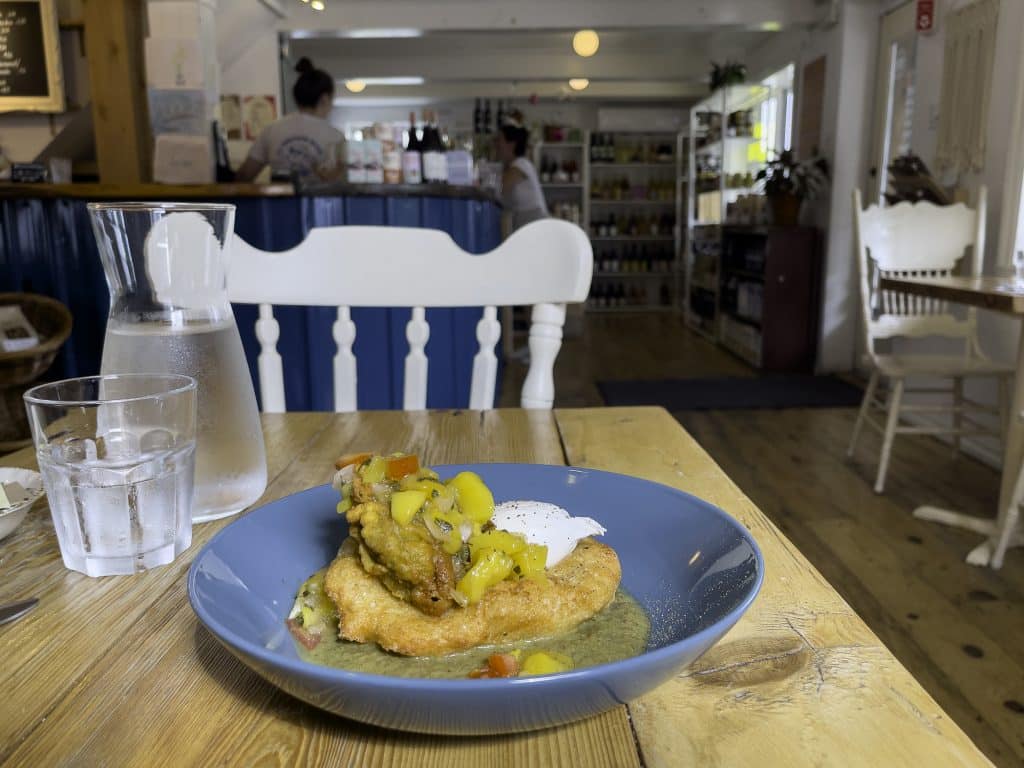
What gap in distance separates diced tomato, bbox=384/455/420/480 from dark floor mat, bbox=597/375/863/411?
12.5ft

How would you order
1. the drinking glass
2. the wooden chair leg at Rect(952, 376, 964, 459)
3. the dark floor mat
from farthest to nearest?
the dark floor mat
the wooden chair leg at Rect(952, 376, 964, 459)
the drinking glass

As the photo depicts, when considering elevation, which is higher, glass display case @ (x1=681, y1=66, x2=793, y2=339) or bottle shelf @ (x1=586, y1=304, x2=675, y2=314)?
glass display case @ (x1=681, y1=66, x2=793, y2=339)

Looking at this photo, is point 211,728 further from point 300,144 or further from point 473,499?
point 300,144

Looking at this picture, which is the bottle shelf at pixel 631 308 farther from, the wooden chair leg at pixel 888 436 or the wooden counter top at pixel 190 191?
the wooden counter top at pixel 190 191

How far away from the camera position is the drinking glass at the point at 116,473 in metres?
0.53

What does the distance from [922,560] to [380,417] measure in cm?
196

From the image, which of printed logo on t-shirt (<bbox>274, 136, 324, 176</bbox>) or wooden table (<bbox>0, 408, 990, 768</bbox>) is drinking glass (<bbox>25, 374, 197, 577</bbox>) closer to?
wooden table (<bbox>0, 408, 990, 768</bbox>)

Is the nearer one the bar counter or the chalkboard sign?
the bar counter

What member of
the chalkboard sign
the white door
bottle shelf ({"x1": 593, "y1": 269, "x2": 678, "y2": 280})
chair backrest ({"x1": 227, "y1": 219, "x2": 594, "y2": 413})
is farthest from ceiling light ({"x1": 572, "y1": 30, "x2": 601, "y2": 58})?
chair backrest ({"x1": 227, "y1": 219, "x2": 594, "y2": 413})

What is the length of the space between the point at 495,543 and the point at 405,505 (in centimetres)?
5

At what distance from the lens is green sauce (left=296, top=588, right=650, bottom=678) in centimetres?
39

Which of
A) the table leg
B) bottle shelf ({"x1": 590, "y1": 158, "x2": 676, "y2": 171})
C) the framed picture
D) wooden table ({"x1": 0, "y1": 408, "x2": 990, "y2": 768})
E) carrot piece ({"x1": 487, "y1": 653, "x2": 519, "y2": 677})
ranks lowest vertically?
the table leg

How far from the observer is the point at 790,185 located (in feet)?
16.8

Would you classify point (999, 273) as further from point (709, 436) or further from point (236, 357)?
point (236, 357)
